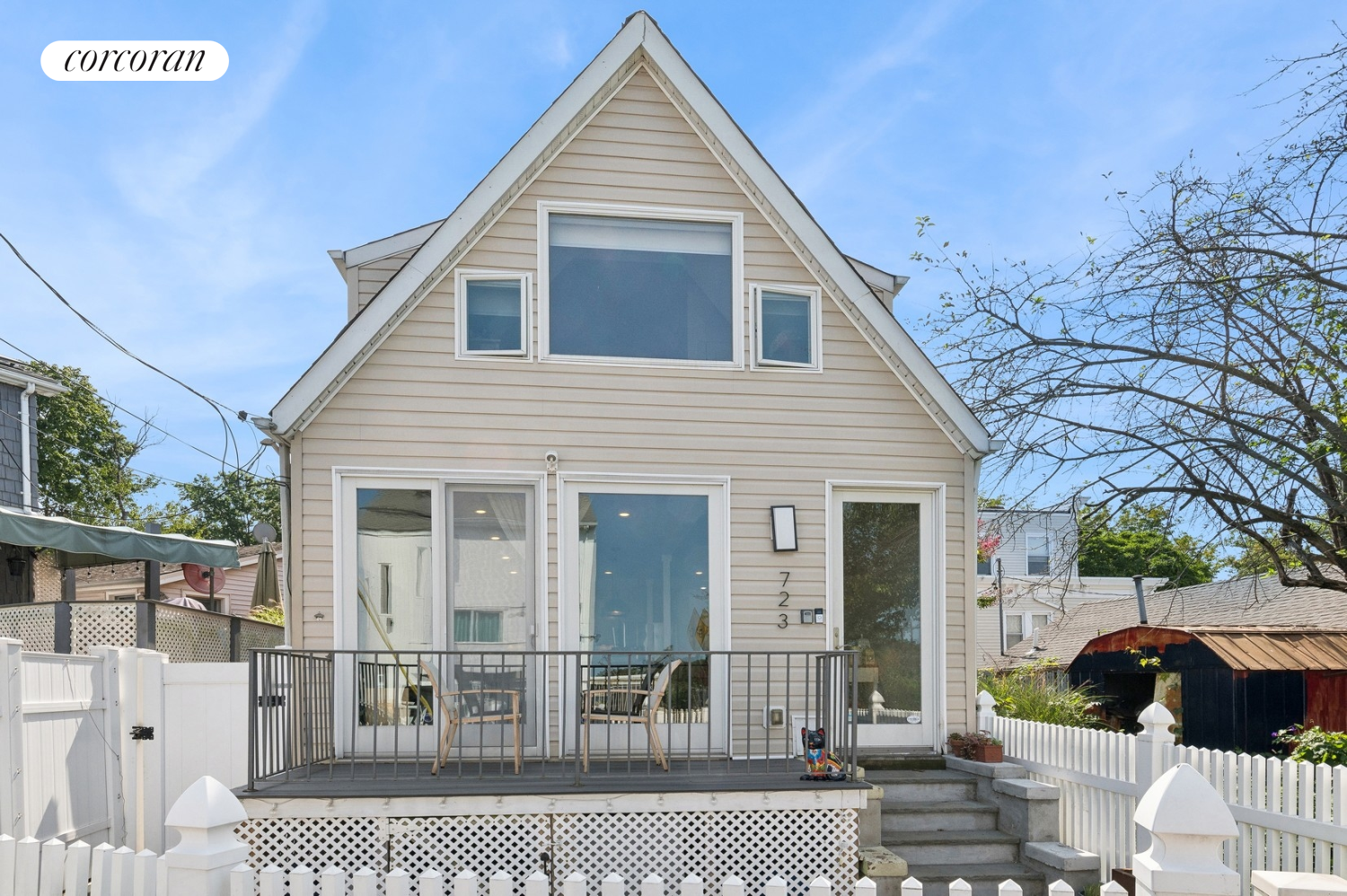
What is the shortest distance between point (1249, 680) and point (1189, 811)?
914 cm

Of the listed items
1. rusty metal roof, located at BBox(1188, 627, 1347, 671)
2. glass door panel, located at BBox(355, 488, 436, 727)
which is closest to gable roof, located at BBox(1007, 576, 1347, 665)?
rusty metal roof, located at BBox(1188, 627, 1347, 671)

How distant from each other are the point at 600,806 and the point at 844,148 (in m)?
9.24

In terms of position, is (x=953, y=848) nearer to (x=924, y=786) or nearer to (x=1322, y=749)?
(x=924, y=786)

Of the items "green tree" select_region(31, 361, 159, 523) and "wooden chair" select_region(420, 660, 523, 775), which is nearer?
"wooden chair" select_region(420, 660, 523, 775)

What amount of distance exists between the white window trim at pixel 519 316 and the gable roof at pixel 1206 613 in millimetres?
7277

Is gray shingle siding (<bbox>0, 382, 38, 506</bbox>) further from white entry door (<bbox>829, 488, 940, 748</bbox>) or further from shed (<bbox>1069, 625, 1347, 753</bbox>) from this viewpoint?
shed (<bbox>1069, 625, 1347, 753</bbox>)

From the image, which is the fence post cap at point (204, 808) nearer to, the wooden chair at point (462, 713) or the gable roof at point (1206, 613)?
the wooden chair at point (462, 713)

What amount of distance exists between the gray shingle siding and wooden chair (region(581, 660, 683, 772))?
14.4 metres

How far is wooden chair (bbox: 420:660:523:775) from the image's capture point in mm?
6605

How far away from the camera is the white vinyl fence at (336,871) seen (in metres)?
2.84

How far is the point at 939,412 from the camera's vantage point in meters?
8.41

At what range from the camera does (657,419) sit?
26.6ft

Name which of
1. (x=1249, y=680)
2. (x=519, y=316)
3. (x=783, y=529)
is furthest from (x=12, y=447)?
(x=1249, y=680)

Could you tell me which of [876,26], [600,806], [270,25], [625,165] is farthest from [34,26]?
[600,806]
